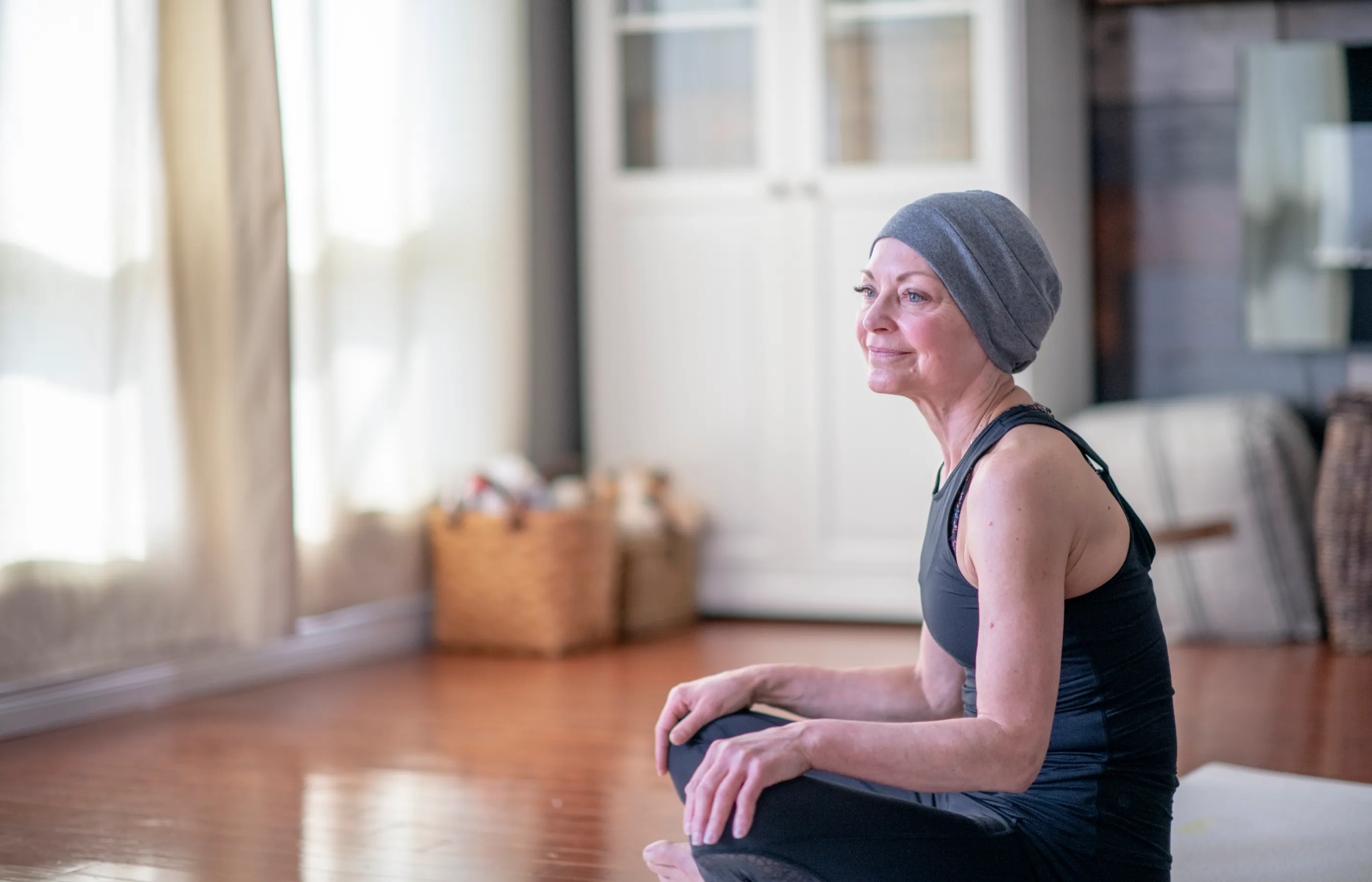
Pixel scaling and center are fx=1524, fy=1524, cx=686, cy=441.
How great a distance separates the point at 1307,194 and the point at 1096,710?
298 cm

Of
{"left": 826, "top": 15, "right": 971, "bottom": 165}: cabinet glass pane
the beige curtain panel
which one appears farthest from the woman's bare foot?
{"left": 826, "top": 15, "right": 971, "bottom": 165}: cabinet glass pane

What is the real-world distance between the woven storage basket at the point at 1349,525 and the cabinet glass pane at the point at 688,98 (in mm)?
1655

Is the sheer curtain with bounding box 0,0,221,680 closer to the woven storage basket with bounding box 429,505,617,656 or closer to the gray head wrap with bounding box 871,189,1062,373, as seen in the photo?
the woven storage basket with bounding box 429,505,617,656

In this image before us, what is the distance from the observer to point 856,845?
1.27m

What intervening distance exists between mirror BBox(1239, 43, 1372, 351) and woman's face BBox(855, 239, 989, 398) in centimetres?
287

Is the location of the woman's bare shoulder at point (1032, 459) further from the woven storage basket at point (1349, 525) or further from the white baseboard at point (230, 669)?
the woven storage basket at point (1349, 525)

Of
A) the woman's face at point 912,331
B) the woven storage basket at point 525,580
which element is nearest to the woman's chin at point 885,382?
the woman's face at point 912,331

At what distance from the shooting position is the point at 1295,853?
199cm

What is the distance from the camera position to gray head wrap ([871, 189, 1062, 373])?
136cm

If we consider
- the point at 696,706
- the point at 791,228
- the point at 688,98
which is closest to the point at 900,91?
the point at 791,228

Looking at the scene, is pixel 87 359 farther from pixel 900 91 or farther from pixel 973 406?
pixel 900 91

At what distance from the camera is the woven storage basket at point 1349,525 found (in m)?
3.46

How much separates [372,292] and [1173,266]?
216 centimetres

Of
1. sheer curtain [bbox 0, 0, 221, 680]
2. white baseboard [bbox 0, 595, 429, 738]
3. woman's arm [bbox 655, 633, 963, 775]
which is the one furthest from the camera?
white baseboard [bbox 0, 595, 429, 738]
